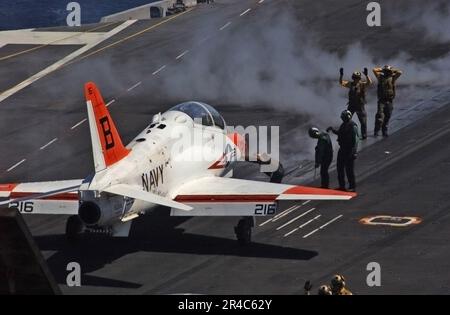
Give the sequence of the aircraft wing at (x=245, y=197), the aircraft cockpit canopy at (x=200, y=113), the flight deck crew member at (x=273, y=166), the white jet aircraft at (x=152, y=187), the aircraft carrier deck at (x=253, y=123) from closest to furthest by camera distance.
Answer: the white jet aircraft at (x=152, y=187)
the aircraft carrier deck at (x=253, y=123)
the aircraft wing at (x=245, y=197)
the aircraft cockpit canopy at (x=200, y=113)
the flight deck crew member at (x=273, y=166)

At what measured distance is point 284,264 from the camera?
28.3 metres

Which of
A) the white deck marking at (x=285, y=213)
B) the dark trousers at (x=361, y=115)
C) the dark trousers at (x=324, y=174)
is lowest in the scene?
the white deck marking at (x=285, y=213)

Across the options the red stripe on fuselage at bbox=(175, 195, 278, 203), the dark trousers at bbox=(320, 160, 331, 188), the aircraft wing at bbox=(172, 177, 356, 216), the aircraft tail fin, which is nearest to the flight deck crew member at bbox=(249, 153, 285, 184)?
the dark trousers at bbox=(320, 160, 331, 188)

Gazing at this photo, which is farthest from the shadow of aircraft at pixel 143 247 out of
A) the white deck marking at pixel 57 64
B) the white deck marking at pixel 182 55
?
the white deck marking at pixel 182 55

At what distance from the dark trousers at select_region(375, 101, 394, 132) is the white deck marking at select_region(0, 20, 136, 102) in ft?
48.0

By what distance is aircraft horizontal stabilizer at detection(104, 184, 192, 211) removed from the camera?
2711 cm

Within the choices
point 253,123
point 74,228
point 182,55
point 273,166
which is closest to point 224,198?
point 74,228

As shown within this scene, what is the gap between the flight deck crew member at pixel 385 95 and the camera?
126 feet

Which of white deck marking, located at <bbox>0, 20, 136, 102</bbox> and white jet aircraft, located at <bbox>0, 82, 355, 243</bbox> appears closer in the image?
white jet aircraft, located at <bbox>0, 82, 355, 243</bbox>

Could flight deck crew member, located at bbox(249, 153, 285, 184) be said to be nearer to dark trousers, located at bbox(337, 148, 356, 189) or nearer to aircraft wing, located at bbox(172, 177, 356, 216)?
dark trousers, located at bbox(337, 148, 356, 189)

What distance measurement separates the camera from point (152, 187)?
2927 cm

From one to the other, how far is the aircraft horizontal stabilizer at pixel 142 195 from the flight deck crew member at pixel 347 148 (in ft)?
23.1

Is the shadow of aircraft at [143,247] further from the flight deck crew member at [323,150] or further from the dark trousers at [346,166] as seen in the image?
the dark trousers at [346,166]
